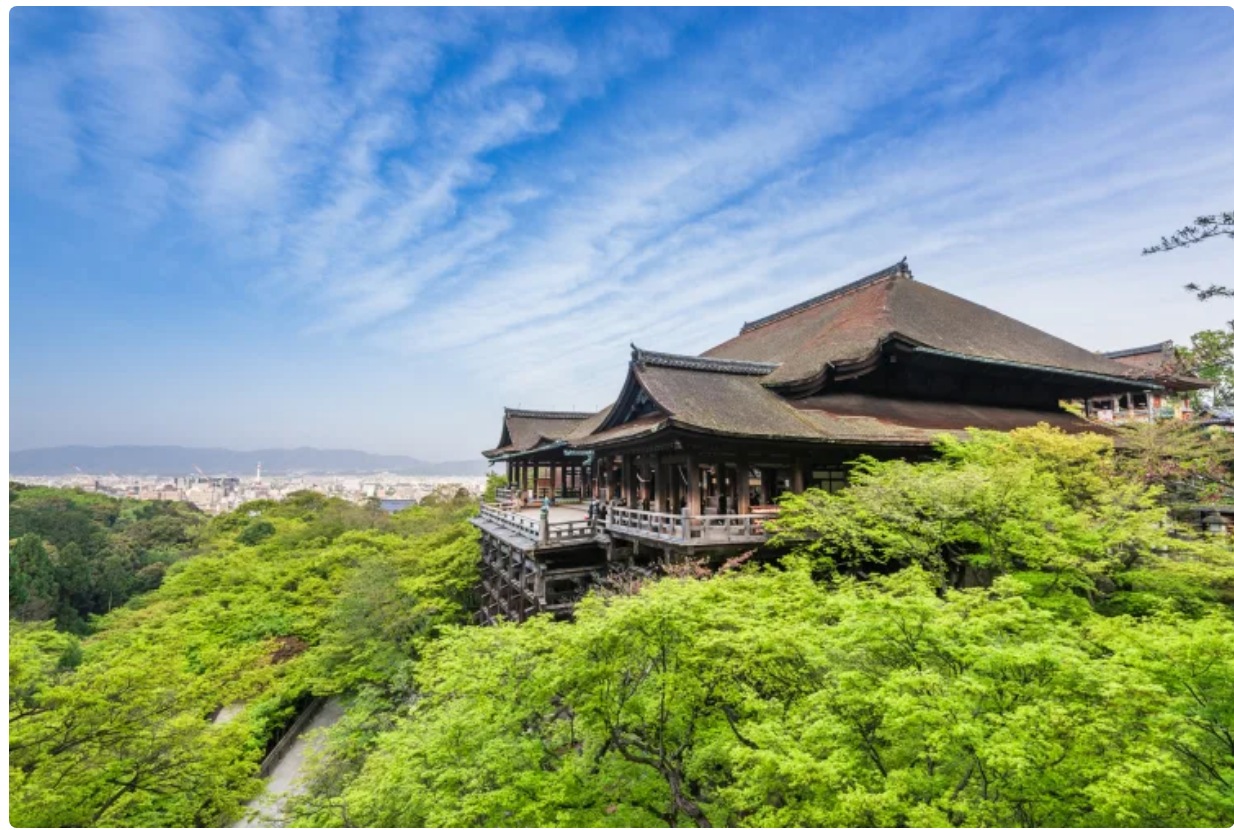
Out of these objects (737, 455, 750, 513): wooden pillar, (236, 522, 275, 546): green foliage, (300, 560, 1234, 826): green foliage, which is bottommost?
(236, 522, 275, 546): green foliage

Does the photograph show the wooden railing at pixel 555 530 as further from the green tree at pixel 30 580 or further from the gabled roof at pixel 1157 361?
the green tree at pixel 30 580

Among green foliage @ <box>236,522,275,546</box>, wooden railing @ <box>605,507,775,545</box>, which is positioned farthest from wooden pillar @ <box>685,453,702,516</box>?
green foliage @ <box>236,522,275,546</box>

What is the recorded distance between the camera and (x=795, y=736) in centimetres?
572

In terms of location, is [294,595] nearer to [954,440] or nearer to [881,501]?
[881,501]

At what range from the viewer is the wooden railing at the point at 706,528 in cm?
1230

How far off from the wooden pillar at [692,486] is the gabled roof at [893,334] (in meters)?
4.93

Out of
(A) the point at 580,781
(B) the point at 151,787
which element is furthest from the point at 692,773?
(B) the point at 151,787

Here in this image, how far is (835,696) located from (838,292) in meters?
21.3

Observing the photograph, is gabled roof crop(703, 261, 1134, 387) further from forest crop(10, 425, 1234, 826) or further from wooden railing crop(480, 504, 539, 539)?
wooden railing crop(480, 504, 539, 539)

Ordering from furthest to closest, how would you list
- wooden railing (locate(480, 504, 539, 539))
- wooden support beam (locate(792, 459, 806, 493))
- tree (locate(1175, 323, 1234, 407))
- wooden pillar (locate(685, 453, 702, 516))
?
wooden railing (locate(480, 504, 539, 539)), wooden support beam (locate(792, 459, 806, 493)), wooden pillar (locate(685, 453, 702, 516)), tree (locate(1175, 323, 1234, 407))

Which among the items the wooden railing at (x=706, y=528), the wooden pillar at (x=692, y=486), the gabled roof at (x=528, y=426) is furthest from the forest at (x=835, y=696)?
the gabled roof at (x=528, y=426)

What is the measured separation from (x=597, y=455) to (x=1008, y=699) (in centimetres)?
1552

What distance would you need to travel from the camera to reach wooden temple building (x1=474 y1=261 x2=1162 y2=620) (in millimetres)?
13523

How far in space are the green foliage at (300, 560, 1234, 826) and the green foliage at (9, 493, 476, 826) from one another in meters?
4.29
